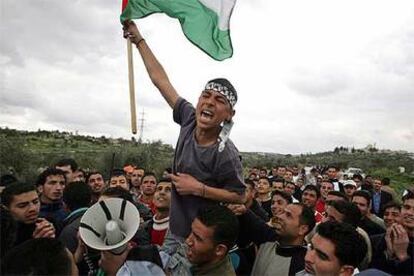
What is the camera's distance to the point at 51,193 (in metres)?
5.57

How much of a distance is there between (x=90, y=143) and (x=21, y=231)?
2122 inches

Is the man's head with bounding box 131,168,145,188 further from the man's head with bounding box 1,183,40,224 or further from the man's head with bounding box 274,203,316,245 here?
the man's head with bounding box 274,203,316,245

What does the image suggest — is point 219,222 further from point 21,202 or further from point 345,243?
point 21,202

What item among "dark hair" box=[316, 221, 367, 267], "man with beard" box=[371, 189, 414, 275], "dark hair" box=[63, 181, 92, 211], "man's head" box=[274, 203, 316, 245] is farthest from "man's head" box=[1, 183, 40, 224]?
"man with beard" box=[371, 189, 414, 275]

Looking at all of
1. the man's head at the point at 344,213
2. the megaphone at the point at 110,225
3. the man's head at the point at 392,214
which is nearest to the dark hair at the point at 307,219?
the man's head at the point at 344,213

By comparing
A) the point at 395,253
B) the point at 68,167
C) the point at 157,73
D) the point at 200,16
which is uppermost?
the point at 200,16

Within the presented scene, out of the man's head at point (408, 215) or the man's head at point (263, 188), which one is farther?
the man's head at point (263, 188)

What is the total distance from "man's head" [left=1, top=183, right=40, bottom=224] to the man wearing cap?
1.81m

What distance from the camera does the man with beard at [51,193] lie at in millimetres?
5364

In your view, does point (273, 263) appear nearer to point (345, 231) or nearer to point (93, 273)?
point (345, 231)

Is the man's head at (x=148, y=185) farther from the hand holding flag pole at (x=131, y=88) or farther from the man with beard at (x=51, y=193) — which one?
the hand holding flag pole at (x=131, y=88)

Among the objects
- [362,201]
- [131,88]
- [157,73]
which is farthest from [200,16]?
[362,201]

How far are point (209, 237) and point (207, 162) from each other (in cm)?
52

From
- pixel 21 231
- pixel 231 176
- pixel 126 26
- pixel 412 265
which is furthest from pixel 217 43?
pixel 412 265
